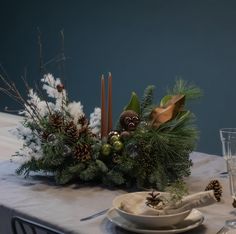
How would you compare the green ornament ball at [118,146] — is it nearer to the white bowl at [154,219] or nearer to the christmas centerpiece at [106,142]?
the christmas centerpiece at [106,142]

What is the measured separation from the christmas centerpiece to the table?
Result: 43 mm

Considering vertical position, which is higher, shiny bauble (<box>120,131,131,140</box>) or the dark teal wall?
the dark teal wall

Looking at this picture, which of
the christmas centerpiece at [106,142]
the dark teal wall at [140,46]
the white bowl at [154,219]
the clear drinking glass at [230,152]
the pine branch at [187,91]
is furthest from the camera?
the dark teal wall at [140,46]

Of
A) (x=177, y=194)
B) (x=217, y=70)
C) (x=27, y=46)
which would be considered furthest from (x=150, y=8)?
(x=177, y=194)

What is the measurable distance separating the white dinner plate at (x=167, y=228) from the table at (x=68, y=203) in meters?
0.02

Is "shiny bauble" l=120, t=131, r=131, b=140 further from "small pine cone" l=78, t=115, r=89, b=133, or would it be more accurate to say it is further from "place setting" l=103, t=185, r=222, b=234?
"place setting" l=103, t=185, r=222, b=234

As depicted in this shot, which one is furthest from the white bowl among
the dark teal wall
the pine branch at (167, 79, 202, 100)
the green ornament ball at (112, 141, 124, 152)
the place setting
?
the dark teal wall

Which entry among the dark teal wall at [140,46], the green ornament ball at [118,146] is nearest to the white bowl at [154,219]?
the green ornament ball at [118,146]

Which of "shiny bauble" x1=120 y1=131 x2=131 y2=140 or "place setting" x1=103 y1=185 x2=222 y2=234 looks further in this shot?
"shiny bauble" x1=120 y1=131 x2=131 y2=140

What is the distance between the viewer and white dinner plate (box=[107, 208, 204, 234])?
38.5 inches

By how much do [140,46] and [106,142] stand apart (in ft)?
7.64

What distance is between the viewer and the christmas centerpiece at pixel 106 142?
1.32 meters

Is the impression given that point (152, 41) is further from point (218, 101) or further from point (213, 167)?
point (213, 167)

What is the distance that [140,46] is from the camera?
3.61 metres
